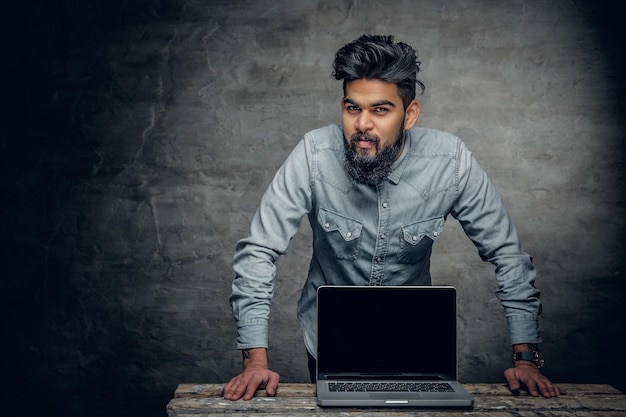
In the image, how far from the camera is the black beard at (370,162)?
1952 millimetres

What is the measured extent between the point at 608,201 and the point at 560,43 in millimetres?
818

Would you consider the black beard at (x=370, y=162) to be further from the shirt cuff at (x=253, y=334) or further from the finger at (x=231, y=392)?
the finger at (x=231, y=392)

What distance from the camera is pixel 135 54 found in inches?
125

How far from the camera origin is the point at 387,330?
176 centimetres

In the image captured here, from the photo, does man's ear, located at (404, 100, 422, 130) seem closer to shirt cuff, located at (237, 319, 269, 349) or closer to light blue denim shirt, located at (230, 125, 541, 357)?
light blue denim shirt, located at (230, 125, 541, 357)

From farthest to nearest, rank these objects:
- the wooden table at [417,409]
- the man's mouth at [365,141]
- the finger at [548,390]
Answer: the man's mouth at [365,141]
the finger at [548,390]
the wooden table at [417,409]

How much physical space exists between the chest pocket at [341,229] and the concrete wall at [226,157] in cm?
112

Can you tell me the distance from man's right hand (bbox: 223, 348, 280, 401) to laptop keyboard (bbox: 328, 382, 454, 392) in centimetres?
16

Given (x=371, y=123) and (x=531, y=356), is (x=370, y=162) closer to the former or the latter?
(x=371, y=123)

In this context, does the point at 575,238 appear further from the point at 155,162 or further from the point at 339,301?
the point at 155,162

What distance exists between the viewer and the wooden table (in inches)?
62.5

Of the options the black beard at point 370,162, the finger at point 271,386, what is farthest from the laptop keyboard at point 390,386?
the black beard at point 370,162

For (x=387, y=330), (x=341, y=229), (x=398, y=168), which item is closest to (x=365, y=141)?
(x=398, y=168)

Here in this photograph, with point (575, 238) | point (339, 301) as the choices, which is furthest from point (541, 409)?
point (575, 238)
